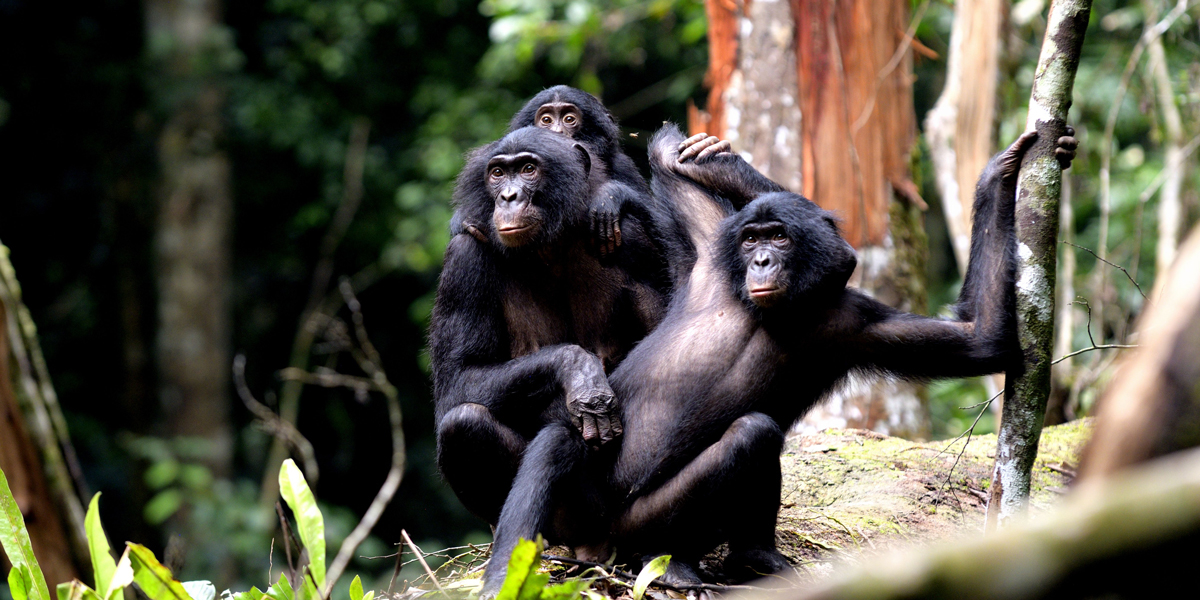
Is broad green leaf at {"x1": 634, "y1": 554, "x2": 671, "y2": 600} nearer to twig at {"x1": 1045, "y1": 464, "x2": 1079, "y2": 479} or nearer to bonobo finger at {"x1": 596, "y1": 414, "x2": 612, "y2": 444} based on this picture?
bonobo finger at {"x1": 596, "y1": 414, "x2": 612, "y2": 444}

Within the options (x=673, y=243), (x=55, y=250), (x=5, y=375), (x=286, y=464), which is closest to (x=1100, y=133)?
(x=673, y=243)

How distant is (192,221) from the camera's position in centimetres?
1291

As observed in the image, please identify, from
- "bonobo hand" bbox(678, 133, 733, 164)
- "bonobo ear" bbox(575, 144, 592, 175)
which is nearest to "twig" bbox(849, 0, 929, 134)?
"bonobo hand" bbox(678, 133, 733, 164)

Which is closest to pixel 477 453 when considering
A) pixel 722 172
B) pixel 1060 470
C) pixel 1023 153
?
pixel 722 172

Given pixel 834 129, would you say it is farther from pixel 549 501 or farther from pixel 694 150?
pixel 549 501

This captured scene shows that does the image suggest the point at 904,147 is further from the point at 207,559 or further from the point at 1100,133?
the point at 207,559

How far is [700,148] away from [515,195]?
129cm

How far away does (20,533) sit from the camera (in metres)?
4.03

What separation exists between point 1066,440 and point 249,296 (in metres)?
12.3

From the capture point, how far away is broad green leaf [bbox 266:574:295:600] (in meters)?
3.96

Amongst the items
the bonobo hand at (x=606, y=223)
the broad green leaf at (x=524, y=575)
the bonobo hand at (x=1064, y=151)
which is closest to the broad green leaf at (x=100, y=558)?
the broad green leaf at (x=524, y=575)

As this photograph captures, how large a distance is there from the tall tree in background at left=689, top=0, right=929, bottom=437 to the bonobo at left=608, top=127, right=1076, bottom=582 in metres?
2.47

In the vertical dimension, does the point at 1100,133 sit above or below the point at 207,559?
above

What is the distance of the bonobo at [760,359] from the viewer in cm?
363
